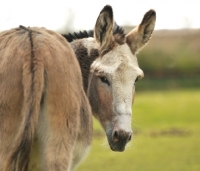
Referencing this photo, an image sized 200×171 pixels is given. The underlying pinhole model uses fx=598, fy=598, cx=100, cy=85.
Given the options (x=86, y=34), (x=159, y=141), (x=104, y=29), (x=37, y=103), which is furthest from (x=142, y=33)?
(x=159, y=141)

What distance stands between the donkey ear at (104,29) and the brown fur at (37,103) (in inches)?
38.8

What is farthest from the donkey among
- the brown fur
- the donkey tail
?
the donkey tail

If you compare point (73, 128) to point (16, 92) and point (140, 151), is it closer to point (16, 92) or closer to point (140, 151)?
point (16, 92)

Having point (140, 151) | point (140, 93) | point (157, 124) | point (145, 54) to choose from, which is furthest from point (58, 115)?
point (145, 54)

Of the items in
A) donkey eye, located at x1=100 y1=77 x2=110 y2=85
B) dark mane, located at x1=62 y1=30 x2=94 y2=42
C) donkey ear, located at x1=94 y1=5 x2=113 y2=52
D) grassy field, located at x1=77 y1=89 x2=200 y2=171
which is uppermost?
donkey ear, located at x1=94 y1=5 x2=113 y2=52

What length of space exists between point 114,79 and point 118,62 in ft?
0.59

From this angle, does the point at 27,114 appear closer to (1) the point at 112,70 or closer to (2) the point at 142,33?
(1) the point at 112,70

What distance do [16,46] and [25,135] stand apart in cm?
Result: 67

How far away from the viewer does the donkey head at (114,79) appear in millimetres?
5020

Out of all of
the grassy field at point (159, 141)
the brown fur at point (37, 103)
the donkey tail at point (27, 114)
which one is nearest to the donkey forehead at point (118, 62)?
the grassy field at point (159, 141)

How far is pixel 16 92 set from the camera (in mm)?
4207

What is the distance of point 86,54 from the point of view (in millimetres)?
5629

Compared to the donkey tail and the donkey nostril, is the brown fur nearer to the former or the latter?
the donkey tail

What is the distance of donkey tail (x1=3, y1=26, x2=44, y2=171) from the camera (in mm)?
4094
